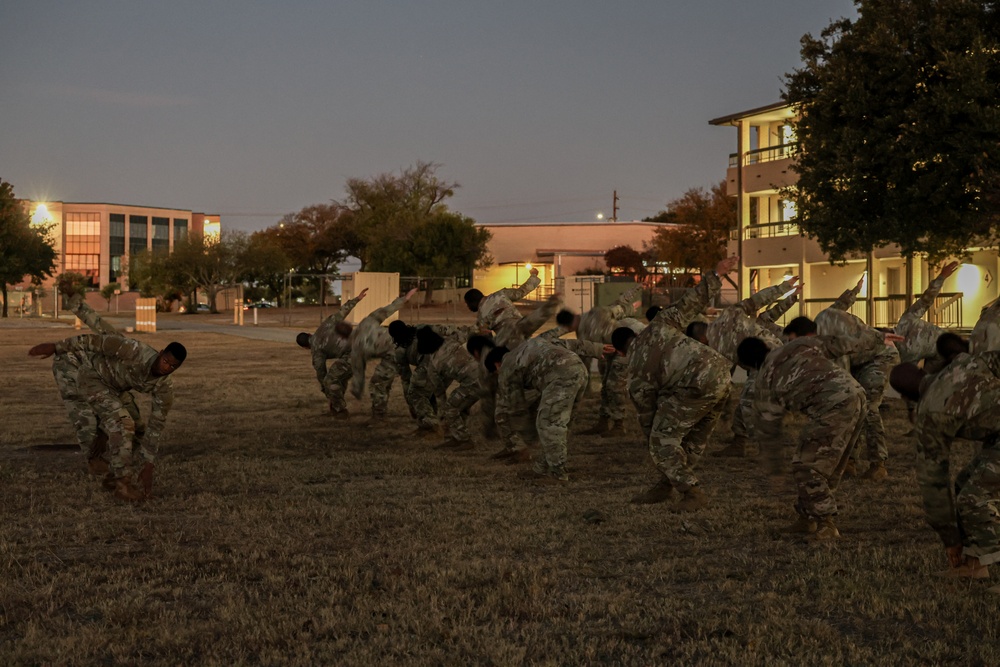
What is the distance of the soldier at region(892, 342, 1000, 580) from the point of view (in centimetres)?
633

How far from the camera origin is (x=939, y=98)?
72.9 ft

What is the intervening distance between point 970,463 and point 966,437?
0.19m

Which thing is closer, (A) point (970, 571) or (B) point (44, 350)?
(A) point (970, 571)

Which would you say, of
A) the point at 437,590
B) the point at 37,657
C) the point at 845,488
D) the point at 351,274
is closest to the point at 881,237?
the point at 845,488

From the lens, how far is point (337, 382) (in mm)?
16047

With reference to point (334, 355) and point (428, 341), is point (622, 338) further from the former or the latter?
point (334, 355)

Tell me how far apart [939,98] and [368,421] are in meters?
14.0

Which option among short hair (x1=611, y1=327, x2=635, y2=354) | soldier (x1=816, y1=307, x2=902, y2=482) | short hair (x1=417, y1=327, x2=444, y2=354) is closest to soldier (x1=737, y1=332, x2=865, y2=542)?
short hair (x1=611, y1=327, x2=635, y2=354)

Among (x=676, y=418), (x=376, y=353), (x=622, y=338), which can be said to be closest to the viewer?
(x=676, y=418)

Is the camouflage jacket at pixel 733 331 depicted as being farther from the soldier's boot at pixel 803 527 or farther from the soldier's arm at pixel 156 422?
the soldier's arm at pixel 156 422

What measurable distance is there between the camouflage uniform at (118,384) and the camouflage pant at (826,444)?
5.29 m

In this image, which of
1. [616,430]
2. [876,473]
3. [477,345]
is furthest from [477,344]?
[876,473]

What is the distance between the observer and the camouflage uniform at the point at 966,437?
249 inches

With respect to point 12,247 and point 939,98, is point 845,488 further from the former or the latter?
point 12,247
